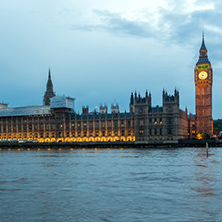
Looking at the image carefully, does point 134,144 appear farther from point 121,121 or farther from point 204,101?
point 204,101

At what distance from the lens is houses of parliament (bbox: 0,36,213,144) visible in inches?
6324

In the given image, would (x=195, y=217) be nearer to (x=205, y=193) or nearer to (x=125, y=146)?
(x=205, y=193)

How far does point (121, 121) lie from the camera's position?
557 ft

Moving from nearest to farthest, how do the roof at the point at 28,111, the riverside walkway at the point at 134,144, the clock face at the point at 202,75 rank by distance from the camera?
the riverside walkway at the point at 134,144, the clock face at the point at 202,75, the roof at the point at 28,111

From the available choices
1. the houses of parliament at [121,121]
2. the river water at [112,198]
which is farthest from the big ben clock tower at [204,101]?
the river water at [112,198]

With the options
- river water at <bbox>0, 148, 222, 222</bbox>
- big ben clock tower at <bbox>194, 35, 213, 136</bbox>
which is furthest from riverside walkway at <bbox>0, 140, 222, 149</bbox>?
river water at <bbox>0, 148, 222, 222</bbox>

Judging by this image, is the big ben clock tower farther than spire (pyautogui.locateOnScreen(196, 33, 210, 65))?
No

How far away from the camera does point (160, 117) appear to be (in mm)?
161125

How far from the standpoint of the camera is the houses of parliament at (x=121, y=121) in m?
161

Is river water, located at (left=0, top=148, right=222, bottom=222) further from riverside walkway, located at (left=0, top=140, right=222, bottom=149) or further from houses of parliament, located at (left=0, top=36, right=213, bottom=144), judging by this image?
houses of parliament, located at (left=0, top=36, right=213, bottom=144)

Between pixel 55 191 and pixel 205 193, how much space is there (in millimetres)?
11953

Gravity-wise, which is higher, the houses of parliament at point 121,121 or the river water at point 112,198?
the houses of parliament at point 121,121

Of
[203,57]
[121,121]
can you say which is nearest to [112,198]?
[121,121]

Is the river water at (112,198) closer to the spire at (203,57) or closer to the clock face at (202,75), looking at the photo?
the clock face at (202,75)
